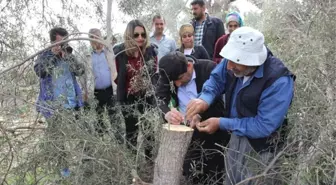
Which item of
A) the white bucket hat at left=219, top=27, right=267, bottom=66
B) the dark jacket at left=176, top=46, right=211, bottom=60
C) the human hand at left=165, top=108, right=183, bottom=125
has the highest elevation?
the white bucket hat at left=219, top=27, right=267, bottom=66

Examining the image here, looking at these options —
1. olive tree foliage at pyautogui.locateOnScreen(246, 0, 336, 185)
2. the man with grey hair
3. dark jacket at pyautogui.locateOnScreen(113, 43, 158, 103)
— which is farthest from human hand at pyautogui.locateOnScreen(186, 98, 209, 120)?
the man with grey hair

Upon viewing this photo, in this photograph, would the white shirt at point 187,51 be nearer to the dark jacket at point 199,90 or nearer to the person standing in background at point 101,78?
the person standing in background at point 101,78

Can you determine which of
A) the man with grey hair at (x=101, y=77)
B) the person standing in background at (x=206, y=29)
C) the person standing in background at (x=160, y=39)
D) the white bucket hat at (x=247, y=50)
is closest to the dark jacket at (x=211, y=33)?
the person standing in background at (x=206, y=29)

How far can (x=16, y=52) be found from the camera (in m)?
3.31

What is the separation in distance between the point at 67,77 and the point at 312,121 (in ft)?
7.49

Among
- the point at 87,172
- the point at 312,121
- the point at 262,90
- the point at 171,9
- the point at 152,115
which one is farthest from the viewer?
the point at 171,9

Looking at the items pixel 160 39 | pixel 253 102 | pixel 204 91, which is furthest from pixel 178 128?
pixel 160 39

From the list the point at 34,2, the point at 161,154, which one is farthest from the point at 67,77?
the point at 161,154

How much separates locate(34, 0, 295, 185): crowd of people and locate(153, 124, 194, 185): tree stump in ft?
0.44

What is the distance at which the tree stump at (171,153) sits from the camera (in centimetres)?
233

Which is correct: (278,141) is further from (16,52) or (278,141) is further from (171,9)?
(171,9)

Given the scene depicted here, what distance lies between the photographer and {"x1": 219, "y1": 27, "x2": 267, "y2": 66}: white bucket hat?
205 cm

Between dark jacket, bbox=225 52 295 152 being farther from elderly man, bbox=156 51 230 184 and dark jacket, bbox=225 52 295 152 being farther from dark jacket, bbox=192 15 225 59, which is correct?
dark jacket, bbox=192 15 225 59

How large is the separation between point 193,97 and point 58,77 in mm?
1381
